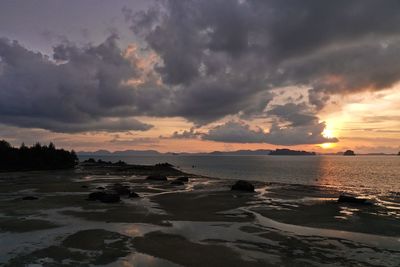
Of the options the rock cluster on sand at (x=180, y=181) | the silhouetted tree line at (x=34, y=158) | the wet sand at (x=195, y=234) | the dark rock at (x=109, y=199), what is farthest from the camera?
the silhouetted tree line at (x=34, y=158)

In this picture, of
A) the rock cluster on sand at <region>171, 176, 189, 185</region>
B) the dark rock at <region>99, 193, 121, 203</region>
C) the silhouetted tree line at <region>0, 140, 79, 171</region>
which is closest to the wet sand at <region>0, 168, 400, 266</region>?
the dark rock at <region>99, 193, 121, 203</region>

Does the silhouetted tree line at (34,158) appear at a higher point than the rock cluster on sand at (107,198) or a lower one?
higher

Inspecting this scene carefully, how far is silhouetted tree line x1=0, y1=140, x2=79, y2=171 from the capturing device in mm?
119125

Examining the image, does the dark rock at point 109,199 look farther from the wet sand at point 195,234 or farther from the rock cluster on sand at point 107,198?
the wet sand at point 195,234

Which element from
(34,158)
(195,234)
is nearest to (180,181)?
(195,234)

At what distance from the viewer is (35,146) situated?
136625 millimetres

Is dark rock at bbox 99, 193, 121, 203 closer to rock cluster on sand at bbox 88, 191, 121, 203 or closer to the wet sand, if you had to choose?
rock cluster on sand at bbox 88, 191, 121, 203

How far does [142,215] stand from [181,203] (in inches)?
376

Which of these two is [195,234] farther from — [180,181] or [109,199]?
[180,181]

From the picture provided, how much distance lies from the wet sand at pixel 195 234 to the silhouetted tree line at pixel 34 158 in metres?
88.4

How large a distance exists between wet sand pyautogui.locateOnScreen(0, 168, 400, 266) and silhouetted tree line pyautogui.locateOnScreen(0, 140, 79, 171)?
290 ft

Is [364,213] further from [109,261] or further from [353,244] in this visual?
[109,261]

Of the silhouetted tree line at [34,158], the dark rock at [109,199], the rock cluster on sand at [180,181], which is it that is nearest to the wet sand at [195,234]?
the dark rock at [109,199]

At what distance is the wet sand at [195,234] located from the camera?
62.6ft
